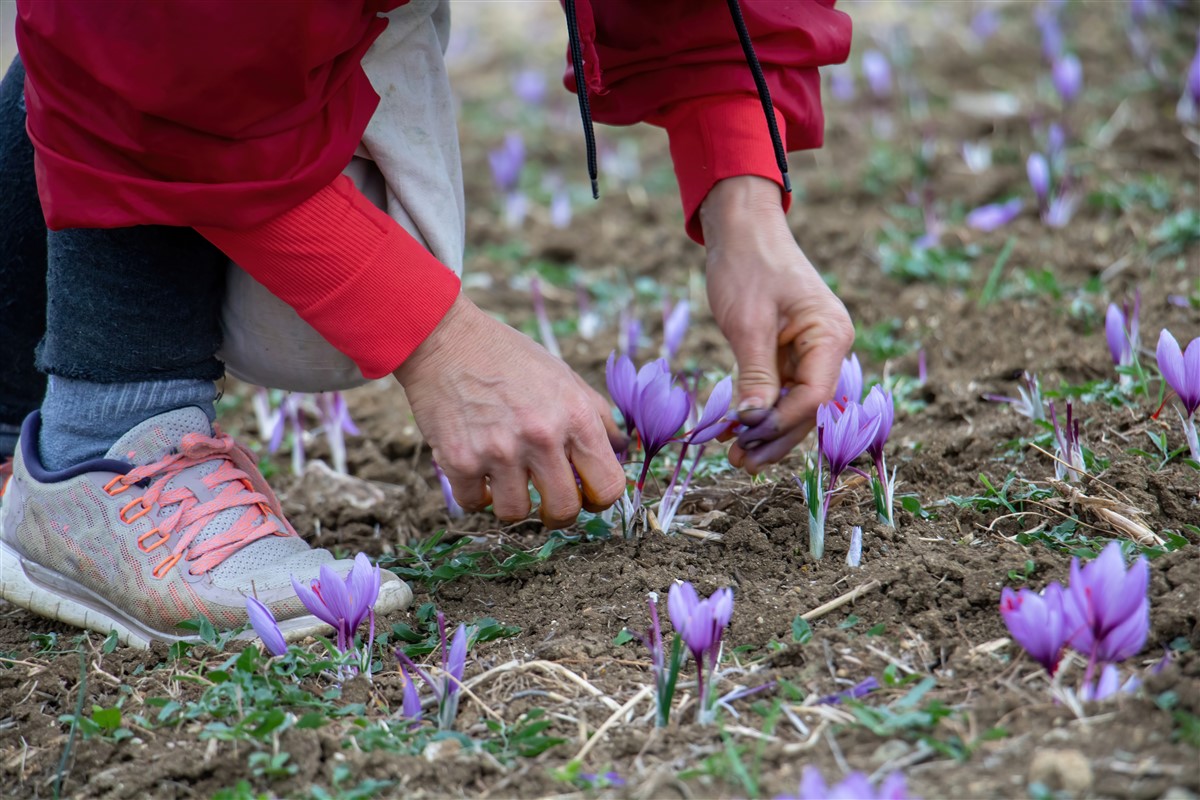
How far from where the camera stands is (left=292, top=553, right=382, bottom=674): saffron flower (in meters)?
1.51

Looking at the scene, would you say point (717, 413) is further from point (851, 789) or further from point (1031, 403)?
point (851, 789)

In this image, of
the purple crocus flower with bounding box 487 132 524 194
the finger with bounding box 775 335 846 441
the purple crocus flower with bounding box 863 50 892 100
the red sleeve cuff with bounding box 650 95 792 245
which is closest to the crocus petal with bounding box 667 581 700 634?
the finger with bounding box 775 335 846 441

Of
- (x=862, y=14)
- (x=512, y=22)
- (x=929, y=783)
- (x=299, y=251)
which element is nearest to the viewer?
(x=929, y=783)

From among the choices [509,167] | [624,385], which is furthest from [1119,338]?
[509,167]

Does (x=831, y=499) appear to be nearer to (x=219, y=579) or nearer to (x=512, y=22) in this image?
(x=219, y=579)

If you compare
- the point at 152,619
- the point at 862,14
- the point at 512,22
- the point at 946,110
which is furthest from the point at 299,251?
the point at 512,22

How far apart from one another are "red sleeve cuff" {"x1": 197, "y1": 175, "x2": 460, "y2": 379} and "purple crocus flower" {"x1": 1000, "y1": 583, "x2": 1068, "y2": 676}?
764mm

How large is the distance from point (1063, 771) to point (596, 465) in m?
0.71

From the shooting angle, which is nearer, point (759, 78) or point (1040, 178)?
point (759, 78)

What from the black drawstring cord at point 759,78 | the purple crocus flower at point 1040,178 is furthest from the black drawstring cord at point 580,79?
the purple crocus flower at point 1040,178

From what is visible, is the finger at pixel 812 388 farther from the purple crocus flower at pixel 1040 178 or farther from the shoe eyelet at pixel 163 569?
the purple crocus flower at pixel 1040 178

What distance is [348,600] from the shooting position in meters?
1.51

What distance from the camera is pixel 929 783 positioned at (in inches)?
44.8

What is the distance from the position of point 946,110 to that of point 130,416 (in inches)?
144
